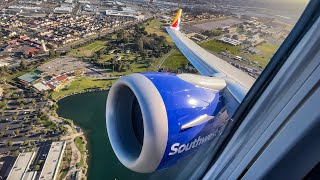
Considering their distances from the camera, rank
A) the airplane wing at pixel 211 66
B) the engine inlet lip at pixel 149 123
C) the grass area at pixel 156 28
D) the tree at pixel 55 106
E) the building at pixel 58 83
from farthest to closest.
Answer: the grass area at pixel 156 28 < the building at pixel 58 83 < the tree at pixel 55 106 < the airplane wing at pixel 211 66 < the engine inlet lip at pixel 149 123

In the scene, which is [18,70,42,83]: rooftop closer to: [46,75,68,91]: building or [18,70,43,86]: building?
[18,70,43,86]: building

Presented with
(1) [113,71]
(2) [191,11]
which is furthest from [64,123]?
(2) [191,11]

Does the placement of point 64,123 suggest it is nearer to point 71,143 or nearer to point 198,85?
point 71,143

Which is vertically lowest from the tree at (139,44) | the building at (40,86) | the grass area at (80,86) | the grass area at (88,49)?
the grass area at (88,49)

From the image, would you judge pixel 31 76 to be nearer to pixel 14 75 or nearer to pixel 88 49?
pixel 14 75

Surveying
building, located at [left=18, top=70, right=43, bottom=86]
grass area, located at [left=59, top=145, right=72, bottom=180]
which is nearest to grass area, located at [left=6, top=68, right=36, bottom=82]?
building, located at [left=18, top=70, right=43, bottom=86]

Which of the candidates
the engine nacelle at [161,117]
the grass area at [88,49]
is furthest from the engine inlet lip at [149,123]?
the grass area at [88,49]

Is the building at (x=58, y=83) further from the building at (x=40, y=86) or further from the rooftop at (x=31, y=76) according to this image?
the rooftop at (x=31, y=76)
